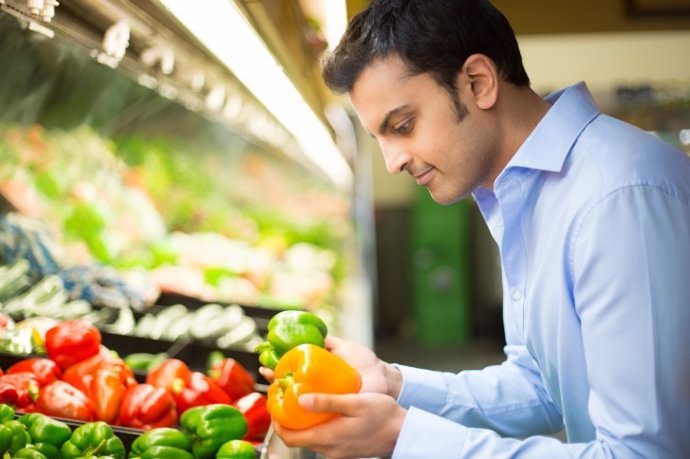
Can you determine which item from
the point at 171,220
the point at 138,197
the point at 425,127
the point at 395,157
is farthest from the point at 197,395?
the point at 171,220

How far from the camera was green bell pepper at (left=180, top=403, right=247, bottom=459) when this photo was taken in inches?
79.0

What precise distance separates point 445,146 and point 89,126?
2322 millimetres

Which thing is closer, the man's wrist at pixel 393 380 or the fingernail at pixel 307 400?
the fingernail at pixel 307 400

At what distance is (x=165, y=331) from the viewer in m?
3.07

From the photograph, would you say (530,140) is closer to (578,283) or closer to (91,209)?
(578,283)

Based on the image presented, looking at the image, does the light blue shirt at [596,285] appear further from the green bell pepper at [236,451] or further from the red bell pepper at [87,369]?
the red bell pepper at [87,369]

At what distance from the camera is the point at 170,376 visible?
7.66ft

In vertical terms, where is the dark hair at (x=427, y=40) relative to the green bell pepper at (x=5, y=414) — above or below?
above

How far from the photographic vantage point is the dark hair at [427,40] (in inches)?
73.8

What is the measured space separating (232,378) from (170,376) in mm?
196

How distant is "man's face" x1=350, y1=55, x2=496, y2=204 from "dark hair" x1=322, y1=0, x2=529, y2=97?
1.1 inches

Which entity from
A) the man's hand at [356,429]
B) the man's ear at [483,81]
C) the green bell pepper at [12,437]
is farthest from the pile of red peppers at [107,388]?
the man's ear at [483,81]

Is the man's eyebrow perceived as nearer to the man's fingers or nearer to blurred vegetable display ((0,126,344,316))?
the man's fingers

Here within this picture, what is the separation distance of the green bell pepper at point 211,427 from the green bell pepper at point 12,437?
1.36ft
